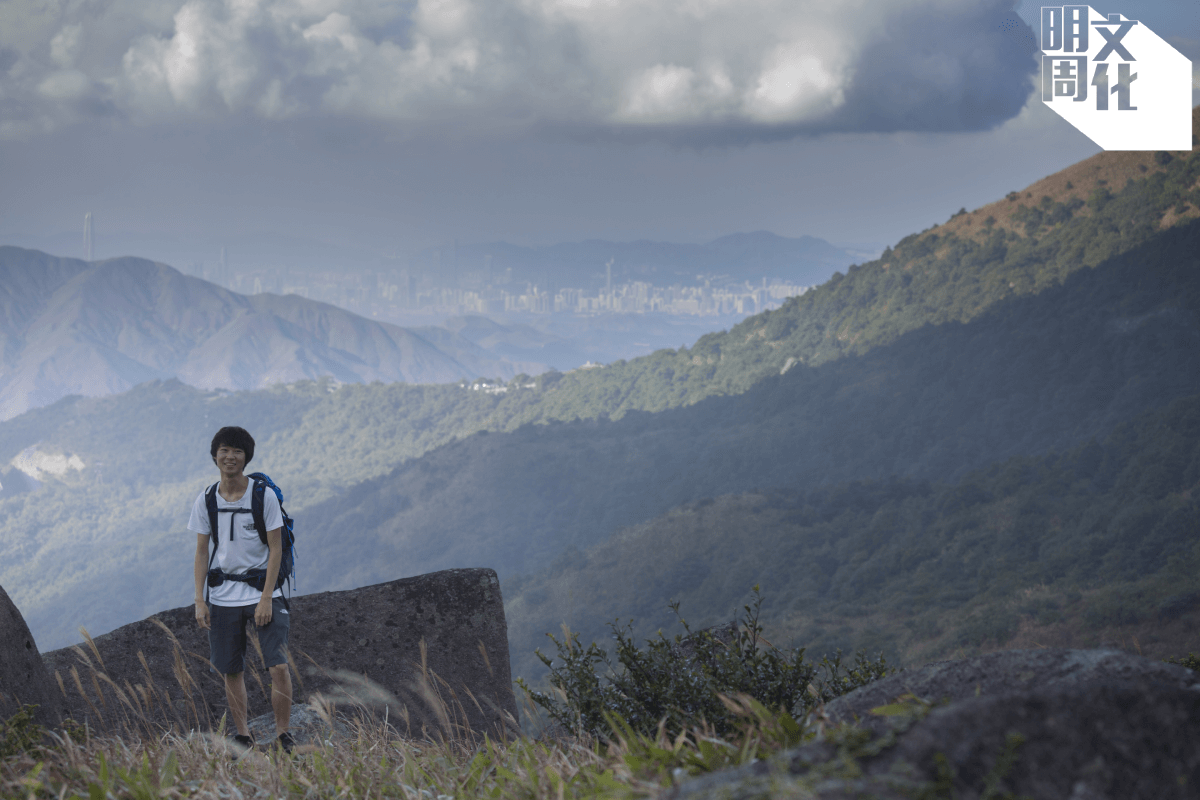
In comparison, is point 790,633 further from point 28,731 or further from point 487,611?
point 28,731

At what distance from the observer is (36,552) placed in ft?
490

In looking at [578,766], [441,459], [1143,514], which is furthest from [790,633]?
[441,459]

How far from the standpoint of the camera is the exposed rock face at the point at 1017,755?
1.50 m

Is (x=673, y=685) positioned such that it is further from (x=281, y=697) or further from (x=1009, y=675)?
(x=281, y=697)

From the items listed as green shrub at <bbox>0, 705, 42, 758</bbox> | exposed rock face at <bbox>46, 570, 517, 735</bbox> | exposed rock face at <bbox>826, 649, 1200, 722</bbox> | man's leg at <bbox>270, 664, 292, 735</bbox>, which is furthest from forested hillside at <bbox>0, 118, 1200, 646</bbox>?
green shrub at <bbox>0, 705, 42, 758</bbox>

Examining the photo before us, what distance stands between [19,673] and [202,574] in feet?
2.74

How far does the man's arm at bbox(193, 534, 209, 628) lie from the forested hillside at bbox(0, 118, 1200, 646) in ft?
200

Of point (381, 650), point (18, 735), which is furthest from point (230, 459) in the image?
point (381, 650)

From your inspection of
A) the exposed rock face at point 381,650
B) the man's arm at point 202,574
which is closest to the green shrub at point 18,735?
the man's arm at point 202,574

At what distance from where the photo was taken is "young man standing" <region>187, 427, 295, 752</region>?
12.8ft

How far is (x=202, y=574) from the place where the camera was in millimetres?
3957

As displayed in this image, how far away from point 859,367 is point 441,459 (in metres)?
62.4

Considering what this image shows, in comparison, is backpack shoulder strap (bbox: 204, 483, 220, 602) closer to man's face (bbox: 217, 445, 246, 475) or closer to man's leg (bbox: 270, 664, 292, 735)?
man's face (bbox: 217, 445, 246, 475)

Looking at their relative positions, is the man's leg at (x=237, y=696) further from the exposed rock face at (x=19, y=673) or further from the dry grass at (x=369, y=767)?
the exposed rock face at (x=19, y=673)
